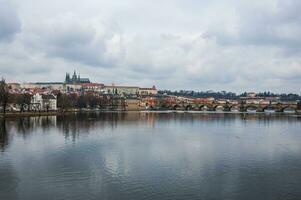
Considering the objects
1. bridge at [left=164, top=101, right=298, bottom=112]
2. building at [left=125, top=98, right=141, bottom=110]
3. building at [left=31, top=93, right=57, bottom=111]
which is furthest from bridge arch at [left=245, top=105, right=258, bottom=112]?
building at [left=31, top=93, right=57, bottom=111]

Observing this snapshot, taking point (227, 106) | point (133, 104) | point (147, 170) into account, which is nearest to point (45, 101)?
point (227, 106)

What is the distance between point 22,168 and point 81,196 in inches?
264

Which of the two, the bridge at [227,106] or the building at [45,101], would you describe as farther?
the bridge at [227,106]

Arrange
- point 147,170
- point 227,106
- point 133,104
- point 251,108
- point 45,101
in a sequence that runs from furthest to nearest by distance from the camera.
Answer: point 133,104, point 251,108, point 227,106, point 45,101, point 147,170

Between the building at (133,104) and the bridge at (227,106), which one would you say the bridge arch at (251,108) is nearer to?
the bridge at (227,106)

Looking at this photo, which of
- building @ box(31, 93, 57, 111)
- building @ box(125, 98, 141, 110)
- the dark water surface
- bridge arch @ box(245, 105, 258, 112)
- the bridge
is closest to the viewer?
the dark water surface

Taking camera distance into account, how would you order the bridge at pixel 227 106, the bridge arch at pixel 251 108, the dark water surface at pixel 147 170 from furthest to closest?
the bridge arch at pixel 251 108, the bridge at pixel 227 106, the dark water surface at pixel 147 170

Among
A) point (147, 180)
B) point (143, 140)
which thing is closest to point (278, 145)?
point (143, 140)

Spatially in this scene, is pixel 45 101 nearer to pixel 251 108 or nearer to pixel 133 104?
pixel 133 104

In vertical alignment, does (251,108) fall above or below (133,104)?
below

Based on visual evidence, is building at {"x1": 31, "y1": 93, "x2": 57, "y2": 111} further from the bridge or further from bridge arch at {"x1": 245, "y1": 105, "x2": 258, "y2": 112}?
bridge arch at {"x1": 245, "y1": 105, "x2": 258, "y2": 112}

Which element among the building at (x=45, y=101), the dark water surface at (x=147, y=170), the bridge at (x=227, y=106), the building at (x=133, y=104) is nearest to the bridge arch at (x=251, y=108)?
the bridge at (x=227, y=106)

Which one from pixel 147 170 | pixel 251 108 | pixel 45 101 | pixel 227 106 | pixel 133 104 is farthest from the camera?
pixel 133 104

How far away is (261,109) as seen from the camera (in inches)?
5202
